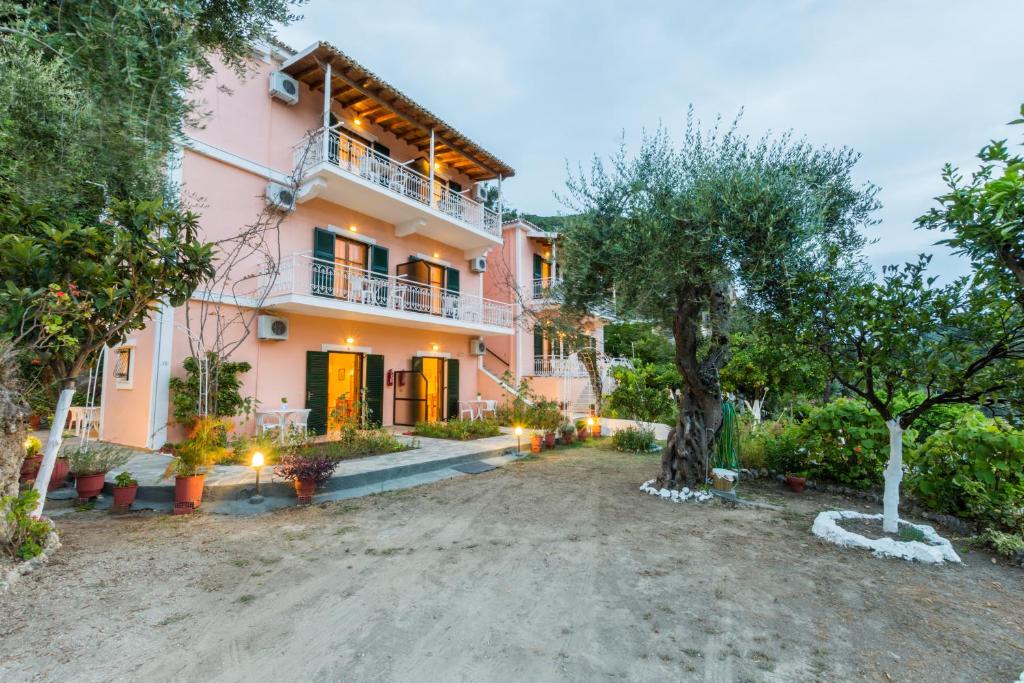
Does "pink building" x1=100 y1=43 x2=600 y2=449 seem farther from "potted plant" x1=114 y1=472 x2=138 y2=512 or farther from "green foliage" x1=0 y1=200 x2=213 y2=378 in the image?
"green foliage" x1=0 y1=200 x2=213 y2=378

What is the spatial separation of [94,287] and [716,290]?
6653 mm

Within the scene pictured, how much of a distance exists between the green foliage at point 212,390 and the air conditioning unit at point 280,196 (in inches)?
140

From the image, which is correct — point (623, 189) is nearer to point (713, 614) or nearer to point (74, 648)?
point (713, 614)

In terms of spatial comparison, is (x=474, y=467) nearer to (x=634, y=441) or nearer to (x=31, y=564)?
(x=634, y=441)

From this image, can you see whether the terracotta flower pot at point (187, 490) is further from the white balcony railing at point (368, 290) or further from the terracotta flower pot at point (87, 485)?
the white balcony railing at point (368, 290)

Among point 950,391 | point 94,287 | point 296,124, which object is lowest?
point 950,391

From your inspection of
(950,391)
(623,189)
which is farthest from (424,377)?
(950,391)

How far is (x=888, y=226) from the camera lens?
5.73 m

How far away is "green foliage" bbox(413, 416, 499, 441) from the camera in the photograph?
1056 centimetres

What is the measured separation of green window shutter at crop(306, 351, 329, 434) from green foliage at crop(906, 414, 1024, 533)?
35.4 ft

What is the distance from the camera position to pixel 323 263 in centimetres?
1035

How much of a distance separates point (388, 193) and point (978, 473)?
11.2 meters

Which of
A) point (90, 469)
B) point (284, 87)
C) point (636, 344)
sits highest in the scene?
point (284, 87)

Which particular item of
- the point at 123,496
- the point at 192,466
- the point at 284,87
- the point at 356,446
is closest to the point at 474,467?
the point at 356,446
